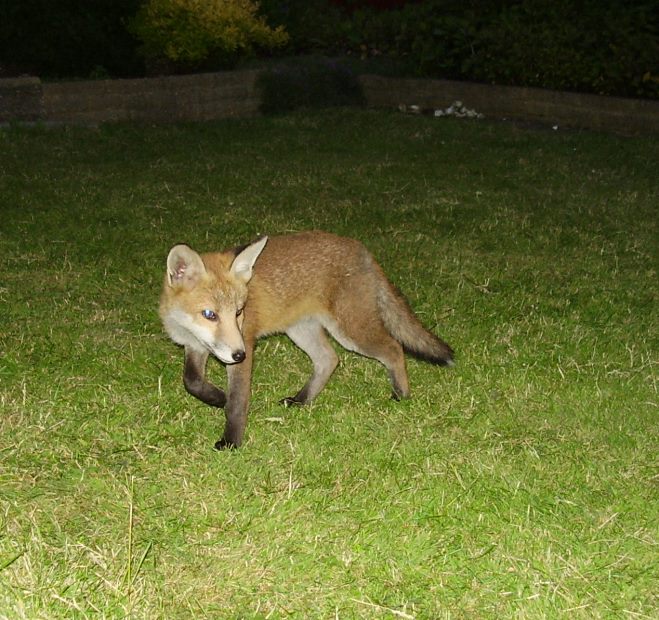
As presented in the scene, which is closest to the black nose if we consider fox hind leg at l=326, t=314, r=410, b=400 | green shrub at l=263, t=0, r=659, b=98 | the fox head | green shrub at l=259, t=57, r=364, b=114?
the fox head

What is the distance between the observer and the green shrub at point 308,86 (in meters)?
13.7

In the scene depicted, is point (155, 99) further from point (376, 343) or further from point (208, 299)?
point (208, 299)

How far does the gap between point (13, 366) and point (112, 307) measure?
1.11 meters

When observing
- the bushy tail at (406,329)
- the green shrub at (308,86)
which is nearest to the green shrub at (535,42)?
the green shrub at (308,86)

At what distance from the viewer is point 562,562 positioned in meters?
3.46

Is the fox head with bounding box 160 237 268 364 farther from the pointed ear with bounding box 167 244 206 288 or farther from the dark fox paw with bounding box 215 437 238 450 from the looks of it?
the dark fox paw with bounding box 215 437 238 450

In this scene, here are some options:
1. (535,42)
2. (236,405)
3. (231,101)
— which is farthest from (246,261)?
(535,42)

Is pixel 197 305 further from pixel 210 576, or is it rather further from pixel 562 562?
pixel 562 562

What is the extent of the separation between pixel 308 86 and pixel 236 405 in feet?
34.2

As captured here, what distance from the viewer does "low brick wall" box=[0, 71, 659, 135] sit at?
1191cm

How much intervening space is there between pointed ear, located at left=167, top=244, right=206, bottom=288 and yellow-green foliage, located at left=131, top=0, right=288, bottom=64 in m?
9.84

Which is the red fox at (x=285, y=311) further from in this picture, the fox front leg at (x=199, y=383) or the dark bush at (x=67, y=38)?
the dark bush at (x=67, y=38)

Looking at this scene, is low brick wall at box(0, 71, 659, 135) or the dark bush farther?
the dark bush

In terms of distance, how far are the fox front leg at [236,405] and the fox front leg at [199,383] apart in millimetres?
239
